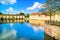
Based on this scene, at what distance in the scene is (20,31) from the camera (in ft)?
8.98

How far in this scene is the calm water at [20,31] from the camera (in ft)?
8.86

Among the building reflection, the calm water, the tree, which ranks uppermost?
the tree

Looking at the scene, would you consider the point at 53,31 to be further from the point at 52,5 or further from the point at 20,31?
the point at 20,31

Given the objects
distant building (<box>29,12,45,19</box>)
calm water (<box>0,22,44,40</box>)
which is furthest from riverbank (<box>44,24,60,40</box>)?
distant building (<box>29,12,45,19</box>)

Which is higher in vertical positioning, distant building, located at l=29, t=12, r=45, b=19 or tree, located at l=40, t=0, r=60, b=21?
tree, located at l=40, t=0, r=60, b=21

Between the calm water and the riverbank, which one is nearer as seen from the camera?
the riverbank

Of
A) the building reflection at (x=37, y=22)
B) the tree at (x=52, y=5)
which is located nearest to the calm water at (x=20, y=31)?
the building reflection at (x=37, y=22)

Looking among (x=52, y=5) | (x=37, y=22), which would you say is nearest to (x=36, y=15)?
(x=37, y=22)

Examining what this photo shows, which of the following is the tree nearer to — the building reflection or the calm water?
the building reflection

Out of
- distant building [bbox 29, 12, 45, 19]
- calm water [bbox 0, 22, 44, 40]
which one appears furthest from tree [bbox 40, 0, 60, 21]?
calm water [bbox 0, 22, 44, 40]

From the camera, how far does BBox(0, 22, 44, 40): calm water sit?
270cm

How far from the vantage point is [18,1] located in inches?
109

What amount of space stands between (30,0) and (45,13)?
0.43 meters

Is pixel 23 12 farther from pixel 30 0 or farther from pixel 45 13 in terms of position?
pixel 45 13
